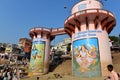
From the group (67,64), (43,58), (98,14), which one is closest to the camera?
(98,14)

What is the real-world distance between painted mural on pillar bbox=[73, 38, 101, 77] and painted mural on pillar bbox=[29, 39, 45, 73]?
12.0 m

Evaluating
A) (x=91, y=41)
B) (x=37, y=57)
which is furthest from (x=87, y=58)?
(x=37, y=57)

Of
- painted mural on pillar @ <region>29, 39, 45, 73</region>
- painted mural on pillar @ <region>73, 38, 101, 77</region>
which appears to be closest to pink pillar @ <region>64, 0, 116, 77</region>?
painted mural on pillar @ <region>73, 38, 101, 77</region>

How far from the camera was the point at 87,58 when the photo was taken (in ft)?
84.6

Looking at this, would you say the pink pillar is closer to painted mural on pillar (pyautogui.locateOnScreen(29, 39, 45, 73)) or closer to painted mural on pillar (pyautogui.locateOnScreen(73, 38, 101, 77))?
painted mural on pillar (pyautogui.locateOnScreen(73, 38, 101, 77))

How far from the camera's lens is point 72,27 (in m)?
29.9

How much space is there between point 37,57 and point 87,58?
Result: 14.7m

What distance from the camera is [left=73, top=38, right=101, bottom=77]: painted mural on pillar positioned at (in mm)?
25242

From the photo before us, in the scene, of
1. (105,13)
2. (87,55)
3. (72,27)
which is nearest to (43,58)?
(72,27)

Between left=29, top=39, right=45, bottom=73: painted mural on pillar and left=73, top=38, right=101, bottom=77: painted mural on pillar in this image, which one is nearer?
left=73, top=38, right=101, bottom=77: painted mural on pillar

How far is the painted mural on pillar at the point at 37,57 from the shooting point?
121 feet

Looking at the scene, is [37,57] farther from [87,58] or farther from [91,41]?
[91,41]

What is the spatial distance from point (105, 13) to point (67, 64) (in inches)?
718

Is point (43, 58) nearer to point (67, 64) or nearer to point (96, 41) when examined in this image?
point (67, 64)
